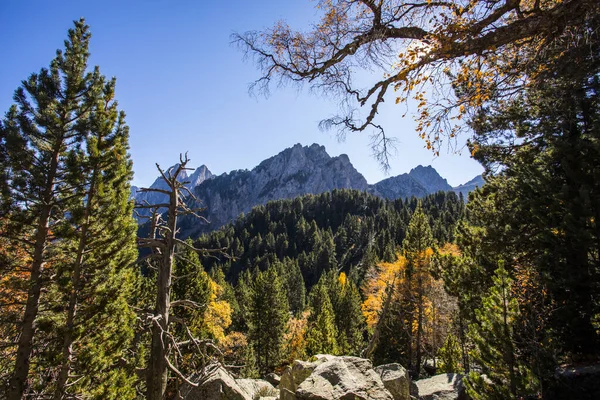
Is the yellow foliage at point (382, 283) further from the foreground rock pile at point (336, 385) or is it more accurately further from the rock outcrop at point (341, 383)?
the rock outcrop at point (341, 383)

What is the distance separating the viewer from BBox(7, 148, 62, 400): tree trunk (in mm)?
8258

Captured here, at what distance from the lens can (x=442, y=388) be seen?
445 inches

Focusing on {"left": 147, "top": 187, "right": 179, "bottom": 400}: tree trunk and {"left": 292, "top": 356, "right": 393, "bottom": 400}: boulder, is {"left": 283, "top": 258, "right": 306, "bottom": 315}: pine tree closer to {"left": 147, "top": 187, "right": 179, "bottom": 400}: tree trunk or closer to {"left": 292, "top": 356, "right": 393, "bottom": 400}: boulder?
{"left": 292, "top": 356, "right": 393, "bottom": 400}: boulder

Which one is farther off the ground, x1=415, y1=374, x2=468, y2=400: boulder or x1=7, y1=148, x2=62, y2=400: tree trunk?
x1=7, y1=148, x2=62, y2=400: tree trunk

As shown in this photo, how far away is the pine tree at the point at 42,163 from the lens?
8.82 m

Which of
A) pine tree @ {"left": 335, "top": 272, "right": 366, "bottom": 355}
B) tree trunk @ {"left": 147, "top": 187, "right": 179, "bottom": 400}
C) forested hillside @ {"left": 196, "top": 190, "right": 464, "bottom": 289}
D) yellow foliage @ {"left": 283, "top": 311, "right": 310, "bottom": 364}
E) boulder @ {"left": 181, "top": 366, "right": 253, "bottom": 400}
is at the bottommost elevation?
yellow foliage @ {"left": 283, "top": 311, "right": 310, "bottom": 364}

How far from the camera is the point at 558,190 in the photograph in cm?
888

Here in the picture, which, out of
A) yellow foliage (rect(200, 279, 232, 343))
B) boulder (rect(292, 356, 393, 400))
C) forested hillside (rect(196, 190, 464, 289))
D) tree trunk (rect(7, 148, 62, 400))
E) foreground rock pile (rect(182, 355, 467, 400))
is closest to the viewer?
foreground rock pile (rect(182, 355, 467, 400))

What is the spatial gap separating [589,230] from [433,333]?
15991mm

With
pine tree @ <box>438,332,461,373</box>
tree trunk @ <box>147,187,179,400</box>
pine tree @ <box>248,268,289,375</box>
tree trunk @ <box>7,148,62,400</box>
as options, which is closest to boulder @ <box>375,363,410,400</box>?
pine tree @ <box>438,332,461,373</box>

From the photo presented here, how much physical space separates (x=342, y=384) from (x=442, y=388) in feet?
17.8

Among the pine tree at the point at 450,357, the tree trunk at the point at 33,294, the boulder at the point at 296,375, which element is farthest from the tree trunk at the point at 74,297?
the pine tree at the point at 450,357

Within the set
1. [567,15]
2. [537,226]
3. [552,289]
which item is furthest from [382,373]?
[567,15]

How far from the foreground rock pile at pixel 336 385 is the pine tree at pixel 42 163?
210 inches
